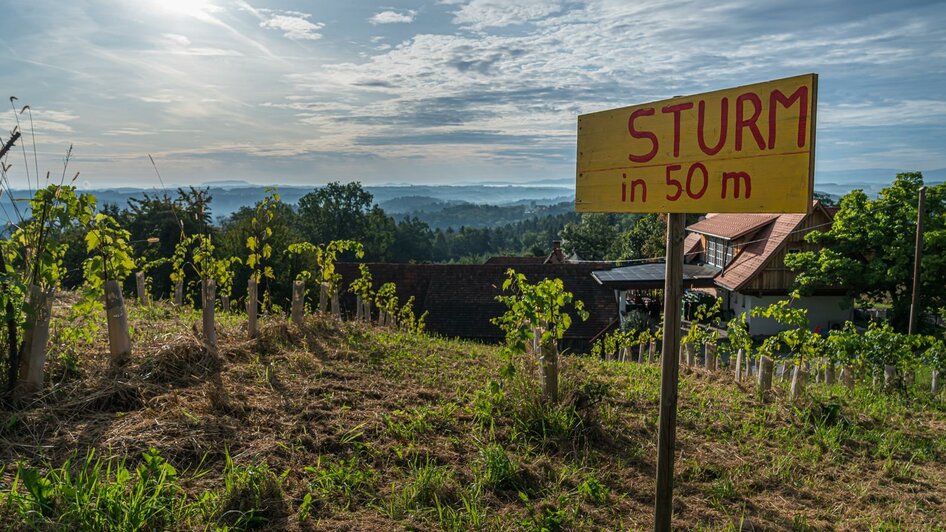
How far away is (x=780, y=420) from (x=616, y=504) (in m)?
2.63

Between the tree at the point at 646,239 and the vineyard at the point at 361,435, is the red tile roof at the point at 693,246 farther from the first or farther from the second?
the vineyard at the point at 361,435

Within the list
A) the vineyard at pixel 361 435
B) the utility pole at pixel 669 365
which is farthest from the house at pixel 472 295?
the utility pole at pixel 669 365

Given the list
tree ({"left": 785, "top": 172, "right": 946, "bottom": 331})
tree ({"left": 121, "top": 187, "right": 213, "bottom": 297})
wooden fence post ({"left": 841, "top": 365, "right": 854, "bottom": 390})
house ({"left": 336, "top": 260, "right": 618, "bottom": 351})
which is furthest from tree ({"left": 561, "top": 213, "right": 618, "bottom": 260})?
wooden fence post ({"left": 841, "top": 365, "right": 854, "bottom": 390})

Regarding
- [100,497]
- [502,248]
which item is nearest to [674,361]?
[100,497]

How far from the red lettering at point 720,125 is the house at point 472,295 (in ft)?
57.4

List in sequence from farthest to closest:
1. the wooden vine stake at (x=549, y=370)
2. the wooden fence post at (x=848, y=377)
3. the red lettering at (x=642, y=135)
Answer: the wooden fence post at (x=848, y=377), the wooden vine stake at (x=549, y=370), the red lettering at (x=642, y=135)

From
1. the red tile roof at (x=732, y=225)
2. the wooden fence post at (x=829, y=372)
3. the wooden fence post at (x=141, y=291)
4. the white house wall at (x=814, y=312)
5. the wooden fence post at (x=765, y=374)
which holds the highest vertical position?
the red tile roof at (x=732, y=225)

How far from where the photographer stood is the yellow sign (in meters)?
2.34

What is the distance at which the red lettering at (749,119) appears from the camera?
8.00 feet

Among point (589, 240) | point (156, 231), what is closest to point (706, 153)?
point (156, 231)

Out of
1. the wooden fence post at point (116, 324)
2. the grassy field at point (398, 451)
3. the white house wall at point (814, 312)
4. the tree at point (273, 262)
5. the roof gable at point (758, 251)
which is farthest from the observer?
the white house wall at point (814, 312)

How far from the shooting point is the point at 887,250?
18.4 m

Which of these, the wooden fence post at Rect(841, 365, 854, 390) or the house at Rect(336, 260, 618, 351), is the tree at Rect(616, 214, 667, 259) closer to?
the house at Rect(336, 260, 618, 351)

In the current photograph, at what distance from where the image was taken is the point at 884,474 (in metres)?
4.37
